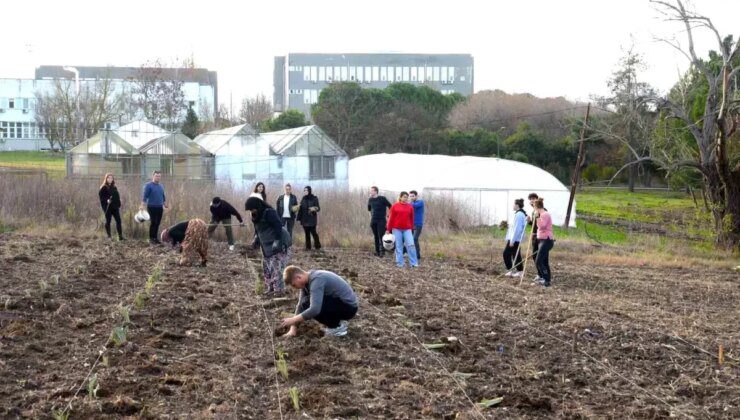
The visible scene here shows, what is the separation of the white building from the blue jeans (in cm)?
1911

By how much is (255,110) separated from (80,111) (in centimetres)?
1343

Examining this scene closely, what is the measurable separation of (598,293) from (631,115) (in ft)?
41.7

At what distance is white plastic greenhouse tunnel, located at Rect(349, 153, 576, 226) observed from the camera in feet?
118

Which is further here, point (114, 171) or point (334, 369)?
point (114, 171)

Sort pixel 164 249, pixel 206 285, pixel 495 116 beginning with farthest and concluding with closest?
pixel 495 116, pixel 164 249, pixel 206 285

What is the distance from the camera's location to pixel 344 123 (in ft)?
203

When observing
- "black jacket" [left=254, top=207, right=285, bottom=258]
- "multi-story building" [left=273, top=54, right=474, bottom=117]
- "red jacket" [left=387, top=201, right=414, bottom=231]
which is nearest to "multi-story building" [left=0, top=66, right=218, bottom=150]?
"multi-story building" [left=273, top=54, right=474, bottom=117]

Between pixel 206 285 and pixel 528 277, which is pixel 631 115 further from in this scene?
pixel 206 285

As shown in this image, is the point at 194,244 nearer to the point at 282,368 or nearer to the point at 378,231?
the point at 378,231

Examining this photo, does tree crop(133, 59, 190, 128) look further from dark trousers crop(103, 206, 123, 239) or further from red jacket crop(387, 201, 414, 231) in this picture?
red jacket crop(387, 201, 414, 231)

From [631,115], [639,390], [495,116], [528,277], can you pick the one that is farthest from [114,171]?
[495,116]

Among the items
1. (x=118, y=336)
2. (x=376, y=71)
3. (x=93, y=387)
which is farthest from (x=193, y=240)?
(x=376, y=71)

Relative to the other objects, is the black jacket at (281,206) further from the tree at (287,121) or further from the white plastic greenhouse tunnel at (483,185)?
the tree at (287,121)

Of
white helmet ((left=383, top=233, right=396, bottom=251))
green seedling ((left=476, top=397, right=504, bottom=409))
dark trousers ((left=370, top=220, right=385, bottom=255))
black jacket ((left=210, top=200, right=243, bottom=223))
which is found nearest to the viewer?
green seedling ((left=476, top=397, right=504, bottom=409))
